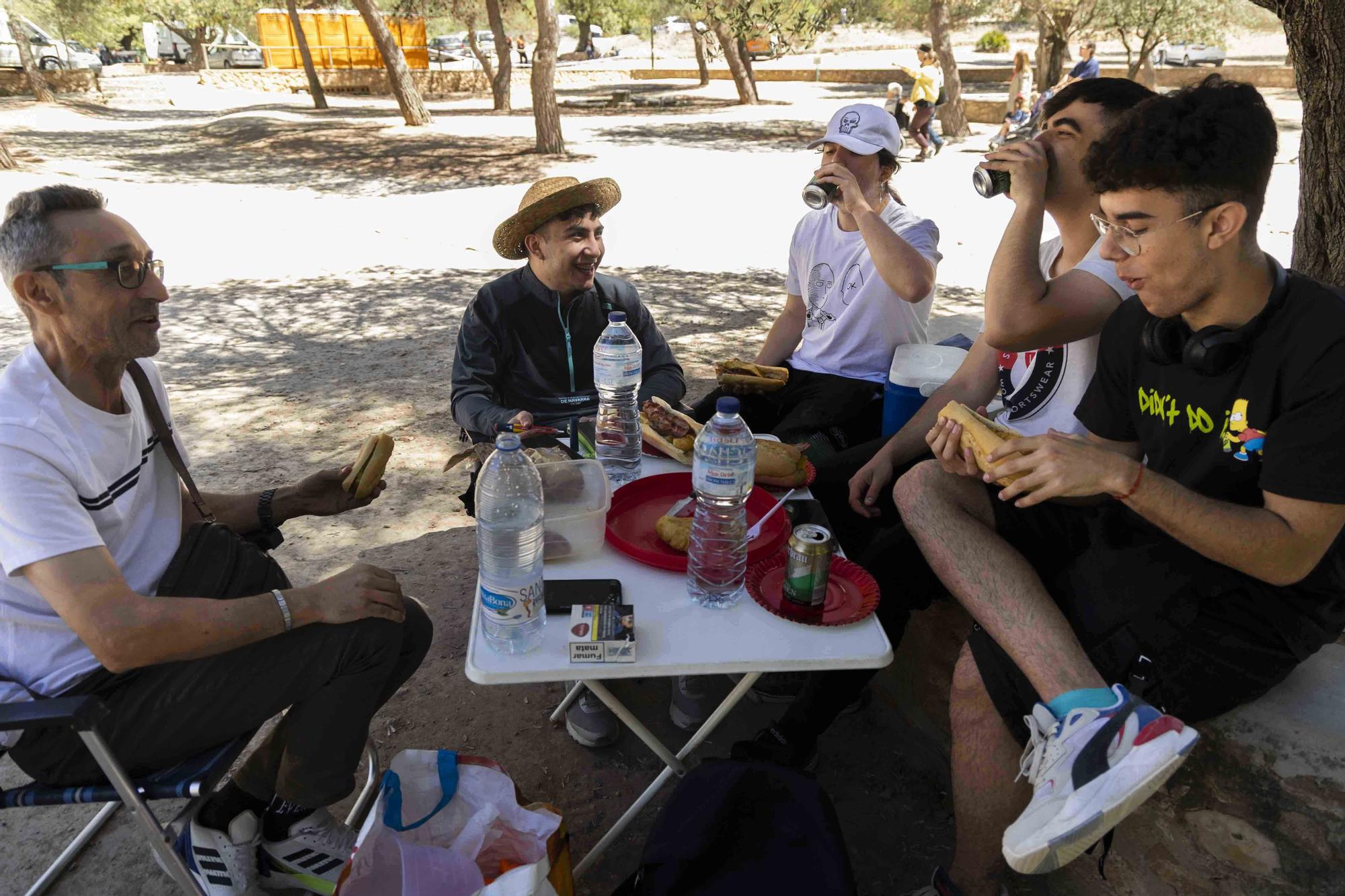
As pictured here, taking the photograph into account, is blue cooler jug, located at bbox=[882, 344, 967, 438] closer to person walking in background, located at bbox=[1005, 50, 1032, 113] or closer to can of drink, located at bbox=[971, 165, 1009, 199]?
can of drink, located at bbox=[971, 165, 1009, 199]

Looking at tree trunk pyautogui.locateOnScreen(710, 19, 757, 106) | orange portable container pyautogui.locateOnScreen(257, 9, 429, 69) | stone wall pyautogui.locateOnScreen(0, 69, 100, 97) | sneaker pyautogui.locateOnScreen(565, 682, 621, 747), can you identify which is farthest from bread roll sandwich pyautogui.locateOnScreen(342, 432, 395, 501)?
orange portable container pyautogui.locateOnScreen(257, 9, 429, 69)

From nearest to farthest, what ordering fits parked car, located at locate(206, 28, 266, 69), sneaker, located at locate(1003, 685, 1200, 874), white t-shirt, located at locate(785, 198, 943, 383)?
sneaker, located at locate(1003, 685, 1200, 874) → white t-shirt, located at locate(785, 198, 943, 383) → parked car, located at locate(206, 28, 266, 69)

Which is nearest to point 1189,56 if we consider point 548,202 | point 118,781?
point 548,202

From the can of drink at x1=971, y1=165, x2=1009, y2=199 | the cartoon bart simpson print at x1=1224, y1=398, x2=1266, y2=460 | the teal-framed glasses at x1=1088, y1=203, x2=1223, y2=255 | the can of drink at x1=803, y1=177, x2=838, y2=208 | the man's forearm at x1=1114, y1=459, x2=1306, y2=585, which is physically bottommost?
the man's forearm at x1=1114, y1=459, x2=1306, y2=585

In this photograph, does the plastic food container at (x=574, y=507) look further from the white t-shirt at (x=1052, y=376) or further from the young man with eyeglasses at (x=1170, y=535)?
the white t-shirt at (x=1052, y=376)

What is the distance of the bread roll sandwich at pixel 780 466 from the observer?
8.53 ft

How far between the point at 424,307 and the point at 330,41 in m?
33.1

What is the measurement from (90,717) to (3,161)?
15964 mm

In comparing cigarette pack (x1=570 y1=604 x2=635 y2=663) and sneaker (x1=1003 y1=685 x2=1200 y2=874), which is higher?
cigarette pack (x1=570 y1=604 x2=635 y2=663)

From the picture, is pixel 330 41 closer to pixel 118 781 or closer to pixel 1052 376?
pixel 1052 376

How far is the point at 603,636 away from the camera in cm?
187

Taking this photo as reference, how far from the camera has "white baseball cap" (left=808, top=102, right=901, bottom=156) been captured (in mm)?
3604

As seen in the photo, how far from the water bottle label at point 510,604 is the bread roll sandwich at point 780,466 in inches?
36.9

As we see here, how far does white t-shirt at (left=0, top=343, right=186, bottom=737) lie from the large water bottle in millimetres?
1367
